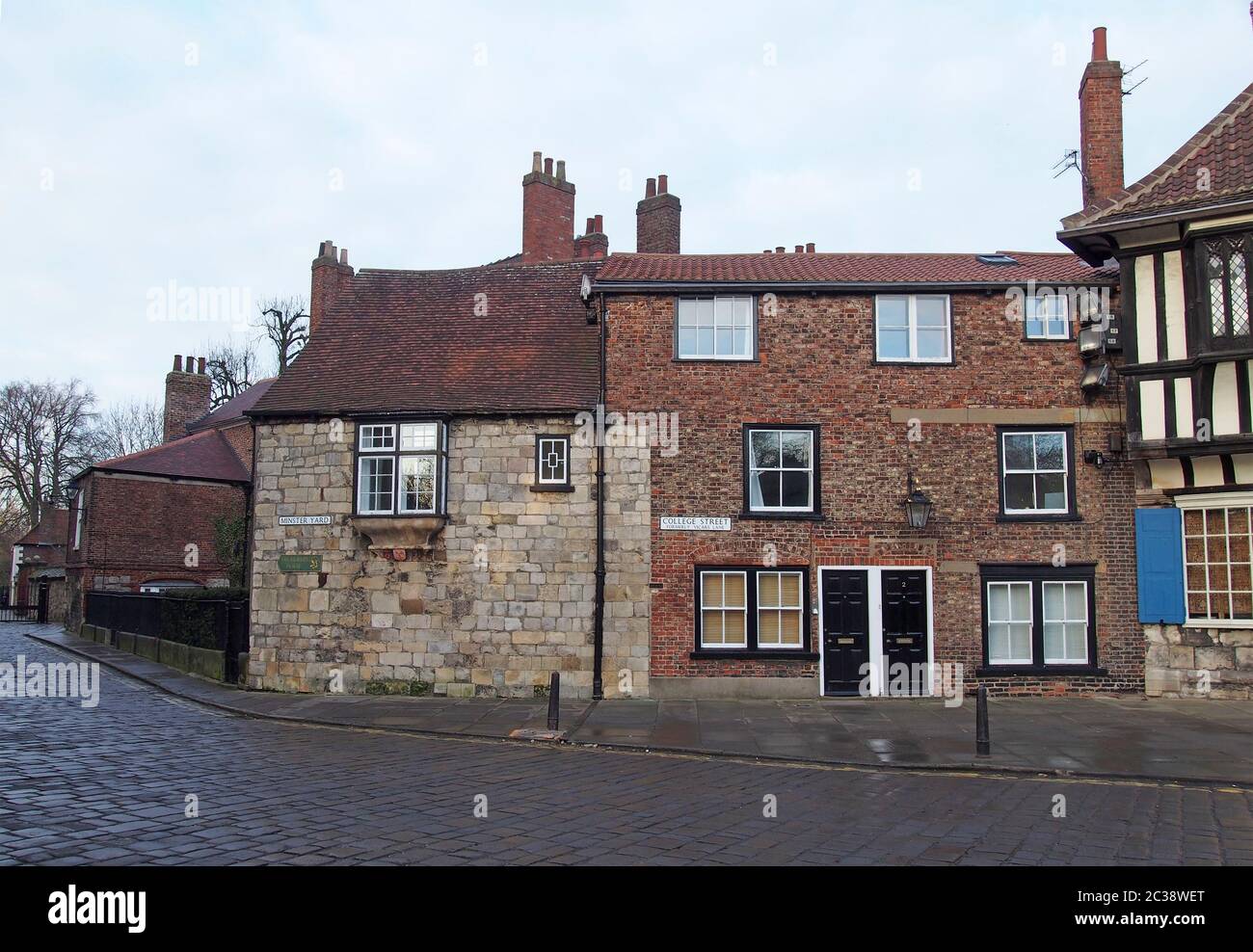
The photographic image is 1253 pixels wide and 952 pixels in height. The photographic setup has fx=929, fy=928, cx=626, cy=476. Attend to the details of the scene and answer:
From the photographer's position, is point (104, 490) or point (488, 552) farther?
point (104, 490)

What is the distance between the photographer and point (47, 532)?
174 feet

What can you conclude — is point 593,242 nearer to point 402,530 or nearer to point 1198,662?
point 402,530

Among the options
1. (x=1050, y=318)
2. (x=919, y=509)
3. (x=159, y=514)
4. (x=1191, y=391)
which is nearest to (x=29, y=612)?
(x=159, y=514)

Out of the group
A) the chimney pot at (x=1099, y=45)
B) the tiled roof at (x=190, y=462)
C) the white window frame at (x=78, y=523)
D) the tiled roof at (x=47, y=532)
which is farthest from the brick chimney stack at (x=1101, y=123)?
the tiled roof at (x=47, y=532)

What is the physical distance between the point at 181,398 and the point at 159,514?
Answer: 32.3 ft

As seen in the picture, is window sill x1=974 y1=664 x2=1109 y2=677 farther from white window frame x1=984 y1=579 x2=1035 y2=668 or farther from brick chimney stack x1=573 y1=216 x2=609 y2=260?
brick chimney stack x1=573 y1=216 x2=609 y2=260

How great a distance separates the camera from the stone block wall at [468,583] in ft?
55.3

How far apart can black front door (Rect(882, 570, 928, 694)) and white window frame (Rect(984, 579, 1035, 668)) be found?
1.19m

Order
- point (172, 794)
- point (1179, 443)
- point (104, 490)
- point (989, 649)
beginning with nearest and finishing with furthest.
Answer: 1. point (172, 794)
2. point (1179, 443)
3. point (989, 649)
4. point (104, 490)
